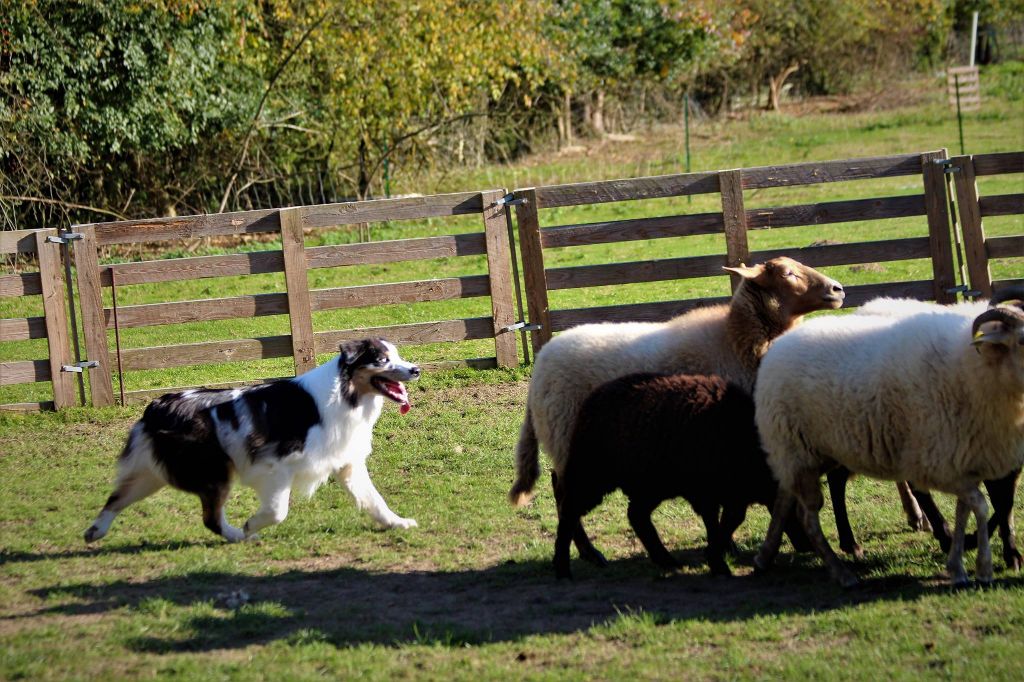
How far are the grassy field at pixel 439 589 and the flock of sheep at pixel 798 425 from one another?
29cm

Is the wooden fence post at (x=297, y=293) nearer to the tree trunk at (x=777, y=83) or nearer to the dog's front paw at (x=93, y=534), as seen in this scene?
the dog's front paw at (x=93, y=534)

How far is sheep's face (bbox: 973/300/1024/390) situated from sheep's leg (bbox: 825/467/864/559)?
1.28 meters

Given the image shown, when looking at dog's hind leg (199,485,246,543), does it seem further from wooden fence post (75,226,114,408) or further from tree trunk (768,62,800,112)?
tree trunk (768,62,800,112)

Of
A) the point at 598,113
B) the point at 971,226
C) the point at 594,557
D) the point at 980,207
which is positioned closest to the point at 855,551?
the point at 594,557

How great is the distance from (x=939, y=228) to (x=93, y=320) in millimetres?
8487

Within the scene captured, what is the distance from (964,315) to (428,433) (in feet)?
15.4

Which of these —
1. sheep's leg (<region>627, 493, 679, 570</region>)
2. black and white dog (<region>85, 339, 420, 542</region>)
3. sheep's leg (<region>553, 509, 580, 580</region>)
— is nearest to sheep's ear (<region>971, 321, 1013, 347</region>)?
sheep's leg (<region>627, 493, 679, 570</region>)

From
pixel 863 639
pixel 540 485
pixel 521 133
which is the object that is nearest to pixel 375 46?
pixel 521 133

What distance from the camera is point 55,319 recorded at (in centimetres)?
1071

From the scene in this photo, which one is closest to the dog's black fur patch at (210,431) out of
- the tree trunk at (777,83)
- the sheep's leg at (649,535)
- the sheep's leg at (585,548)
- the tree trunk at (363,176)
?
the sheep's leg at (585,548)

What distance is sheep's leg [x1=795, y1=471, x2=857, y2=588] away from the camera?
5887 millimetres

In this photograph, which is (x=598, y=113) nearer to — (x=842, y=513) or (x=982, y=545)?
(x=842, y=513)

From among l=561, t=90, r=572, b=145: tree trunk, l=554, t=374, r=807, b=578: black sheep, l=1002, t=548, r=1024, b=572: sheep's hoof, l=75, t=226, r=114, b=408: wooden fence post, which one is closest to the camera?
l=1002, t=548, r=1024, b=572: sheep's hoof

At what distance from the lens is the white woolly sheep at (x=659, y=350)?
686 centimetres
